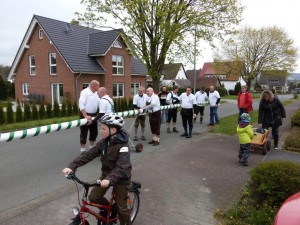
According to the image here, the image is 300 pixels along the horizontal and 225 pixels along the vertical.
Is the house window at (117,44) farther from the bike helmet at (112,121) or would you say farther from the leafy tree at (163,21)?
the bike helmet at (112,121)

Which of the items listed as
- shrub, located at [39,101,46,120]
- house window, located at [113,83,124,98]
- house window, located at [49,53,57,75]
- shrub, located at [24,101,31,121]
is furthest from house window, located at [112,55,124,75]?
shrub, located at [24,101,31,121]

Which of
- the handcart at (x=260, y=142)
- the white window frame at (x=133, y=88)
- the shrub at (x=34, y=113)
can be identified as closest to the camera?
the handcart at (x=260, y=142)

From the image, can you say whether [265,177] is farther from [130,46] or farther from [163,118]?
[130,46]

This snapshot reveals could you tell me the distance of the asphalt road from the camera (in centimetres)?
509

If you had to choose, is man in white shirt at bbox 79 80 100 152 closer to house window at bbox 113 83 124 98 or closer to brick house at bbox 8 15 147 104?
brick house at bbox 8 15 147 104

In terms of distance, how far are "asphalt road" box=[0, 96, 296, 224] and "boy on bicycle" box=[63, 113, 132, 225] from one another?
193 cm

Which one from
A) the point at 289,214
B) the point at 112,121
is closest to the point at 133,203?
the point at 112,121

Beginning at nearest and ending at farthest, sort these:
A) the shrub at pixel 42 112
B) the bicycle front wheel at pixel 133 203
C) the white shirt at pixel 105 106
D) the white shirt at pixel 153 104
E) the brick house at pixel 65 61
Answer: the bicycle front wheel at pixel 133 203, the white shirt at pixel 105 106, the white shirt at pixel 153 104, the shrub at pixel 42 112, the brick house at pixel 65 61

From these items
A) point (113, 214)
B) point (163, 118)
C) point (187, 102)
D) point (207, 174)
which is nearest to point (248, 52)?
point (163, 118)

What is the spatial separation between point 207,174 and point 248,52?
1721 inches

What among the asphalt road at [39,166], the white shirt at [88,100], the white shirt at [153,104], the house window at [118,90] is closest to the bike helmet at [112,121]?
the asphalt road at [39,166]

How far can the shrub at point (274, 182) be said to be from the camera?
4.44m

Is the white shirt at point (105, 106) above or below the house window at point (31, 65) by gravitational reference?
below

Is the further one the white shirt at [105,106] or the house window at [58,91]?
the house window at [58,91]
